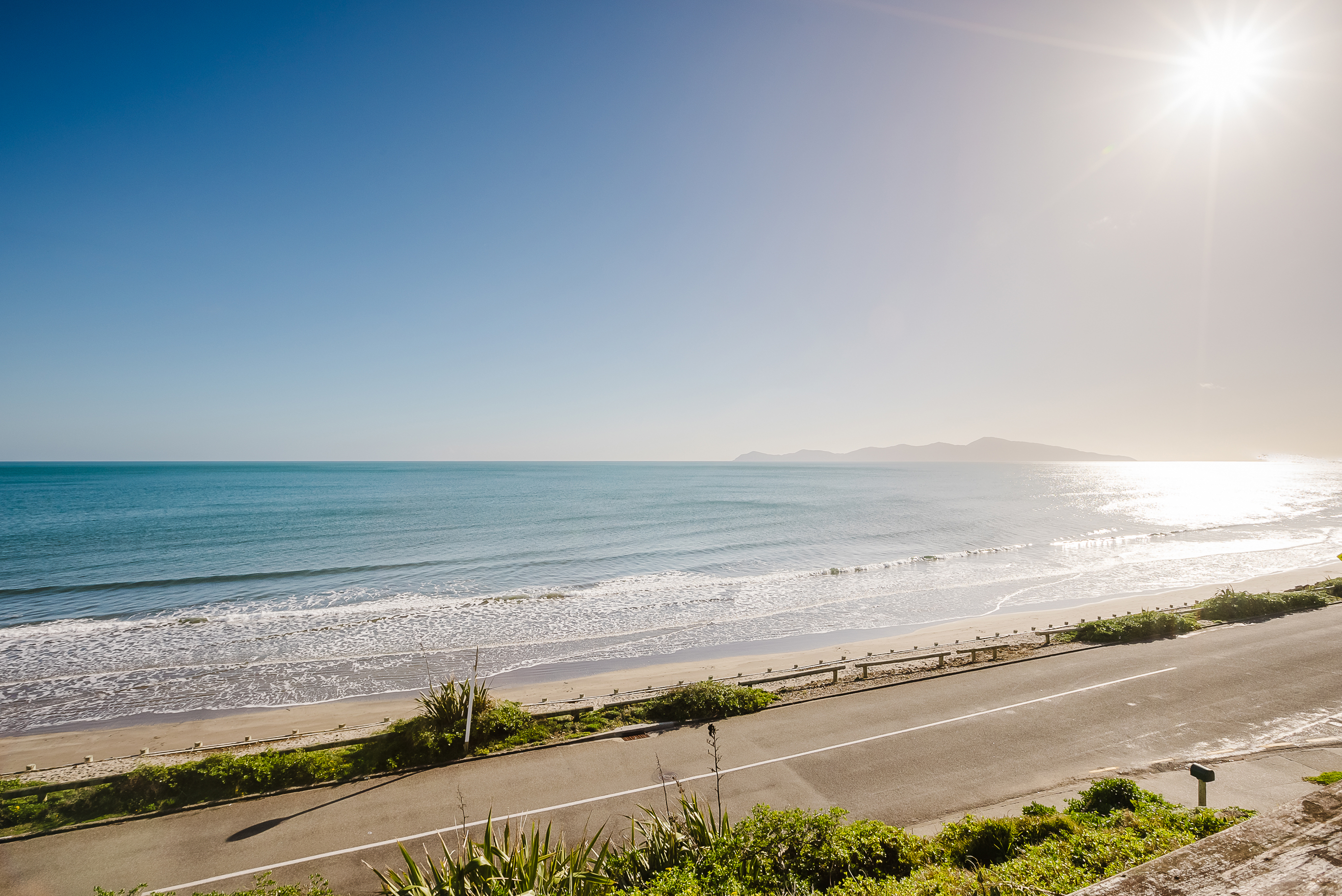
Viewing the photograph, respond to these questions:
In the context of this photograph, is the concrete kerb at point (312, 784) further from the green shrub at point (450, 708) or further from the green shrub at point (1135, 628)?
the green shrub at point (1135, 628)

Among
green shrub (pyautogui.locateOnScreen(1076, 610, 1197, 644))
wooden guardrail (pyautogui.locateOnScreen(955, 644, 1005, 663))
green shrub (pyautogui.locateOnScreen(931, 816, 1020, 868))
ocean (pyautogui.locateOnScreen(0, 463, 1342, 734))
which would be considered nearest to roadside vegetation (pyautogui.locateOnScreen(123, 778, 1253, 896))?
green shrub (pyautogui.locateOnScreen(931, 816, 1020, 868))

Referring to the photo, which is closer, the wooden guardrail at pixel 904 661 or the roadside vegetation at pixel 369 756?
the roadside vegetation at pixel 369 756

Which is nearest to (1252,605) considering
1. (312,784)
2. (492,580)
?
(312,784)

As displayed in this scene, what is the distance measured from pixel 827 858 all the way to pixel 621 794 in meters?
4.63

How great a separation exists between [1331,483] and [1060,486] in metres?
84.0

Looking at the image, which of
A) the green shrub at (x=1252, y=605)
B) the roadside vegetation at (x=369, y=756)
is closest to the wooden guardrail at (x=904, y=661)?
the roadside vegetation at (x=369, y=756)

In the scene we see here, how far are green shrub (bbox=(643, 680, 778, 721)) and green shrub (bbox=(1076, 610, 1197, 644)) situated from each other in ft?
39.5

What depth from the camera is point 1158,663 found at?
15484mm

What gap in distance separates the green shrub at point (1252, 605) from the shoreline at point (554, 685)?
5.24 metres

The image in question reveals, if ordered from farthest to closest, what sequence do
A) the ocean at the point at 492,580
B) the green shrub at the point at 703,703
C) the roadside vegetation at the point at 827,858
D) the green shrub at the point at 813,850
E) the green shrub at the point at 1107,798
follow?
the ocean at the point at 492,580 < the green shrub at the point at 703,703 < the green shrub at the point at 1107,798 < the green shrub at the point at 813,850 < the roadside vegetation at the point at 827,858

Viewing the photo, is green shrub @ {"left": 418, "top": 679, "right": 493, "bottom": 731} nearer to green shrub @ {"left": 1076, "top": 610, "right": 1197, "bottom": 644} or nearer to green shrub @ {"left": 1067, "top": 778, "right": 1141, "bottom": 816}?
green shrub @ {"left": 1067, "top": 778, "right": 1141, "bottom": 816}

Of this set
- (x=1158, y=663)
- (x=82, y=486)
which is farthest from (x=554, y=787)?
(x=82, y=486)

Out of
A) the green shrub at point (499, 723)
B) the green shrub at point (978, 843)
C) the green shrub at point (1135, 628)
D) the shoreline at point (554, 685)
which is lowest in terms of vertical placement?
the shoreline at point (554, 685)

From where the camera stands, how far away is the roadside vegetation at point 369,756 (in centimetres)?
975
